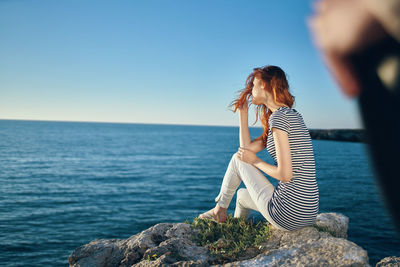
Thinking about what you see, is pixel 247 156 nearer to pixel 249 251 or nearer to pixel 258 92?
pixel 258 92

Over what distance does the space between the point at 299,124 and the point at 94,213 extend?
17912 mm

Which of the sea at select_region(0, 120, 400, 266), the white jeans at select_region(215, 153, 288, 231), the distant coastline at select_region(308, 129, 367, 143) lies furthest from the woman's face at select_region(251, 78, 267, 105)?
the distant coastline at select_region(308, 129, 367, 143)

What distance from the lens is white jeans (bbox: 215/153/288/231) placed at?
14.4 feet

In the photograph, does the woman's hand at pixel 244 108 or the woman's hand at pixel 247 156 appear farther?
the woman's hand at pixel 244 108

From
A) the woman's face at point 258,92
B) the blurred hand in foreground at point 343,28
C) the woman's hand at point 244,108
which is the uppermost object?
the woman's face at point 258,92

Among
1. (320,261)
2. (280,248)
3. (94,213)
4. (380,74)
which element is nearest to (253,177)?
(280,248)

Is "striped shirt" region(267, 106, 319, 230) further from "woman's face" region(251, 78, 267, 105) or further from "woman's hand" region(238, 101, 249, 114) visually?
"woman's hand" region(238, 101, 249, 114)

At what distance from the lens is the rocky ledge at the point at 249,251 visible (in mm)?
3660

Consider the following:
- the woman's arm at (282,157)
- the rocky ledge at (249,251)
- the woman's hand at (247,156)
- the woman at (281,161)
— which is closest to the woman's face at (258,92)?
the woman at (281,161)

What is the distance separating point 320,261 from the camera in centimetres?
356

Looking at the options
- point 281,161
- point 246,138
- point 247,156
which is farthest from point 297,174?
point 246,138

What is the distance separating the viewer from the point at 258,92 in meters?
4.20

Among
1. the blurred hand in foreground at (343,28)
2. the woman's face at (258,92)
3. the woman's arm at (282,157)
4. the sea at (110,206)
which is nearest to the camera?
the blurred hand in foreground at (343,28)

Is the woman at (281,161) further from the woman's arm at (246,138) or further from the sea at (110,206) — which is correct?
the sea at (110,206)
